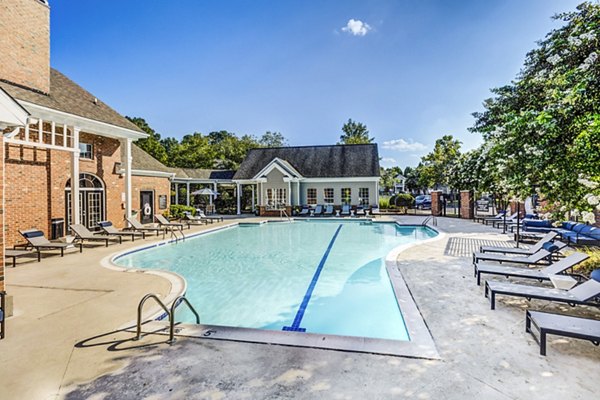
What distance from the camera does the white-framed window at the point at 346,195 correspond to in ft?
84.9

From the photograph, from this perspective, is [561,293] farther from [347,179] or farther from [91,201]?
[347,179]

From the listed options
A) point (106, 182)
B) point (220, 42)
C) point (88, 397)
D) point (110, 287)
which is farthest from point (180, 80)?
point (88, 397)

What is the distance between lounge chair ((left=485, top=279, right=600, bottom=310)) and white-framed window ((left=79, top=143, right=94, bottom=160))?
15992mm

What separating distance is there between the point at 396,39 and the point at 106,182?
54.2ft

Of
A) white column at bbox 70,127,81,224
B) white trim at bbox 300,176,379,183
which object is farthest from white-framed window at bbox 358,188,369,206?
white column at bbox 70,127,81,224

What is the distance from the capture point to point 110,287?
20.2 feet

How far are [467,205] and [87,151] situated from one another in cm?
2306

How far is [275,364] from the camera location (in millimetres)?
3279

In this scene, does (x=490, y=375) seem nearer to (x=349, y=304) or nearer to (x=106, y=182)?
(x=349, y=304)

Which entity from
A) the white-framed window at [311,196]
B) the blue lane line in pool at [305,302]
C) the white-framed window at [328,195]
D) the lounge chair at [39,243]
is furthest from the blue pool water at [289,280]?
the white-framed window at [311,196]

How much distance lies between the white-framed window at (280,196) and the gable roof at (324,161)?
264 cm

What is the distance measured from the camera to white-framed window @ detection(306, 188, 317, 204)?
26.6 metres

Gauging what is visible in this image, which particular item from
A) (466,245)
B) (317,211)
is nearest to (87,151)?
(317,211)

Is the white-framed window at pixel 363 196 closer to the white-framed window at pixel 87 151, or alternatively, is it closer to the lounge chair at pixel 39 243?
the white-framed window at pixel 87 151
